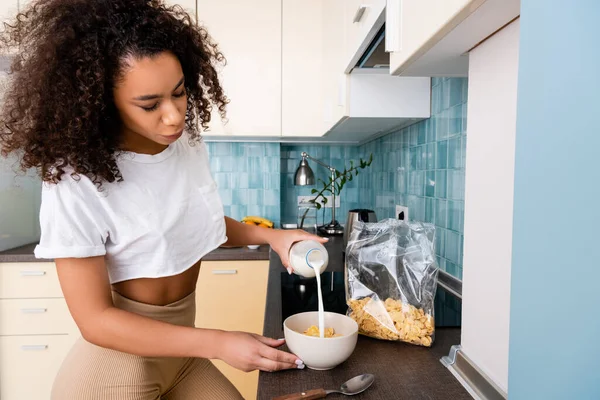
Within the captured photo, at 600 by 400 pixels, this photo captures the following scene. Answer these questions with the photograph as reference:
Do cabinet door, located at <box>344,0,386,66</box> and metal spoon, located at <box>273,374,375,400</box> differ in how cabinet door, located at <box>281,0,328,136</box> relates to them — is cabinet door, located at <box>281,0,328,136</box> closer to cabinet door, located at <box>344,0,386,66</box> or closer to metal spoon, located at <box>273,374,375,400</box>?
cabinet door, located at <box>344,0,386,66</box>

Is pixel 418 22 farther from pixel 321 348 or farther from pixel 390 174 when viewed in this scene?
pixel 390 174

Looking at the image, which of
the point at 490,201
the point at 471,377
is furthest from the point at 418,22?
the point at 471,377

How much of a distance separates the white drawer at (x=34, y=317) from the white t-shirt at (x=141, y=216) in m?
1.45

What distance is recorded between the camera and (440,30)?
601 mm

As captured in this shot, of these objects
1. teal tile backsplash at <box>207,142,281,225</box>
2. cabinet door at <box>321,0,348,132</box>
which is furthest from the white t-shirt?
teal tile backsplash at <box>207,142,281,225</box>

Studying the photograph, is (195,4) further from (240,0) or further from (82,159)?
(82,159)

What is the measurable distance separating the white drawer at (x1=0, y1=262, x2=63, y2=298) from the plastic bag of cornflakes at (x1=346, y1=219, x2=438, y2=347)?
173cm

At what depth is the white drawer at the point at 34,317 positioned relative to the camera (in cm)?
204

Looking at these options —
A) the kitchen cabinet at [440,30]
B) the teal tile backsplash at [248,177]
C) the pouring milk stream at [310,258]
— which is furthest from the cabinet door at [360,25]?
the teal tile backsplash at [248,177]

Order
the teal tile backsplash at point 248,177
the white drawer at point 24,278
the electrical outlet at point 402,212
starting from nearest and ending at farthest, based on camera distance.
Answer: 1. the electrical outlet at point 402,212
2. the white drawer at point 24,278
3. the teal tile backsplash at point 248,177

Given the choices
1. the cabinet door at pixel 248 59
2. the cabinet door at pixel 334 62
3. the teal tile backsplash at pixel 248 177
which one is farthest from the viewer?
the teal tile backsplash at pixel 248 177

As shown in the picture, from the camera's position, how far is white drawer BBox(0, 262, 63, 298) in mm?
2037

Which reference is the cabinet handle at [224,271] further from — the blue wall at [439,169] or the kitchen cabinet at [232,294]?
the blue wall at [439,169]

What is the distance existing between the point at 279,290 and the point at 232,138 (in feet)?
4.64
